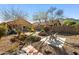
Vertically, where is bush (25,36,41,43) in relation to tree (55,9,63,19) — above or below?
below

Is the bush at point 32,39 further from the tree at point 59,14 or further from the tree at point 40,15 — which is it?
the tree at point 59,14

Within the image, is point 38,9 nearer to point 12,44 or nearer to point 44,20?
point 44,20

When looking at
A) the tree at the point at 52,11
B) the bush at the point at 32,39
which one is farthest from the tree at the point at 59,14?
the bush at the point at 32,39

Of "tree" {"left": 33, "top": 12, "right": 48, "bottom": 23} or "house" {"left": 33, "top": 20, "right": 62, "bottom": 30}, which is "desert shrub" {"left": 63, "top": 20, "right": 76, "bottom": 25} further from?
"tree" {"left": 33, "top": 12, "right": 48, "bottom": 23}

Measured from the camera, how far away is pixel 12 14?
282cm

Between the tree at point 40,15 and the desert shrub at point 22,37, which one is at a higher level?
the tree at point 40,15

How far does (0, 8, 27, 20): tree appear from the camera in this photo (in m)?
2.81

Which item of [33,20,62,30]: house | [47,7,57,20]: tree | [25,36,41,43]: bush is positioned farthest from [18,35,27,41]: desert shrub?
[47,7,57,20]: tree

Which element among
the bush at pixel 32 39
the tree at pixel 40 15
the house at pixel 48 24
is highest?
the tree at pixel 40 15

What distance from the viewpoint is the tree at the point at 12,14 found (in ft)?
9.23
